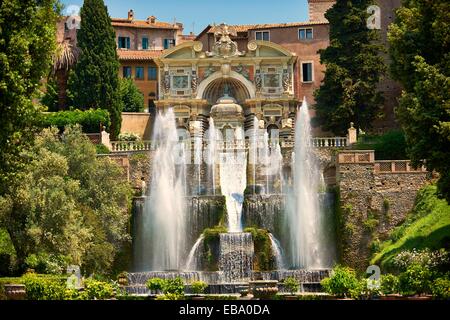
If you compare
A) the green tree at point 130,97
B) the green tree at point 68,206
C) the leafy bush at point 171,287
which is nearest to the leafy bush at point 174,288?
the leafy bush at point 171,287

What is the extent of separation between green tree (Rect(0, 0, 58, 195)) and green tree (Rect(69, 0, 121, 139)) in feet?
84.2

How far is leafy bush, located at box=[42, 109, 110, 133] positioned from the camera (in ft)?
168

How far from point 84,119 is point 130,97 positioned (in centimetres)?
1032

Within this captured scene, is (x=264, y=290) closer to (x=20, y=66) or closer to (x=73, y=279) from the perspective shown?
(x=73, y=279)

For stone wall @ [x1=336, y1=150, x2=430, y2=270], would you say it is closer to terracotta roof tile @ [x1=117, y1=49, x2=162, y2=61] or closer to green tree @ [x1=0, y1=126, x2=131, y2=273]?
green tree @ [x1=0, y1=126, x2=131, y2=273]

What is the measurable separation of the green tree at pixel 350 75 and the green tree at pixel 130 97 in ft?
45.9

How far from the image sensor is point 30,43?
86.7ft

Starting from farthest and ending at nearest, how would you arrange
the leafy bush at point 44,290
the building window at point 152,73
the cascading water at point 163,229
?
the building window at point 152,73 < the cascading water at point 163,229 < the leafy bush at point 44,290

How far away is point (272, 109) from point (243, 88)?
242cm

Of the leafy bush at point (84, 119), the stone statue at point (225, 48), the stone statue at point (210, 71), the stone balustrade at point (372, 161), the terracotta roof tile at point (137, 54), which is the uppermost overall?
the terracotta roof tile at point (137, 54)

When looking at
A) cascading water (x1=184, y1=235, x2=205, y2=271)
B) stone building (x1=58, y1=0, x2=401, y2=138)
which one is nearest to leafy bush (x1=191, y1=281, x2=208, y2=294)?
cascading water (x1=184, y1=235, x2=205, y2=271)

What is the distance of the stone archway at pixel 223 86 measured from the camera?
5625cm

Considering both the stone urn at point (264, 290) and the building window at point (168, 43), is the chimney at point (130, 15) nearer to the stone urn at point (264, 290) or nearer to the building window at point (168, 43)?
the building window at point (168, 43)
